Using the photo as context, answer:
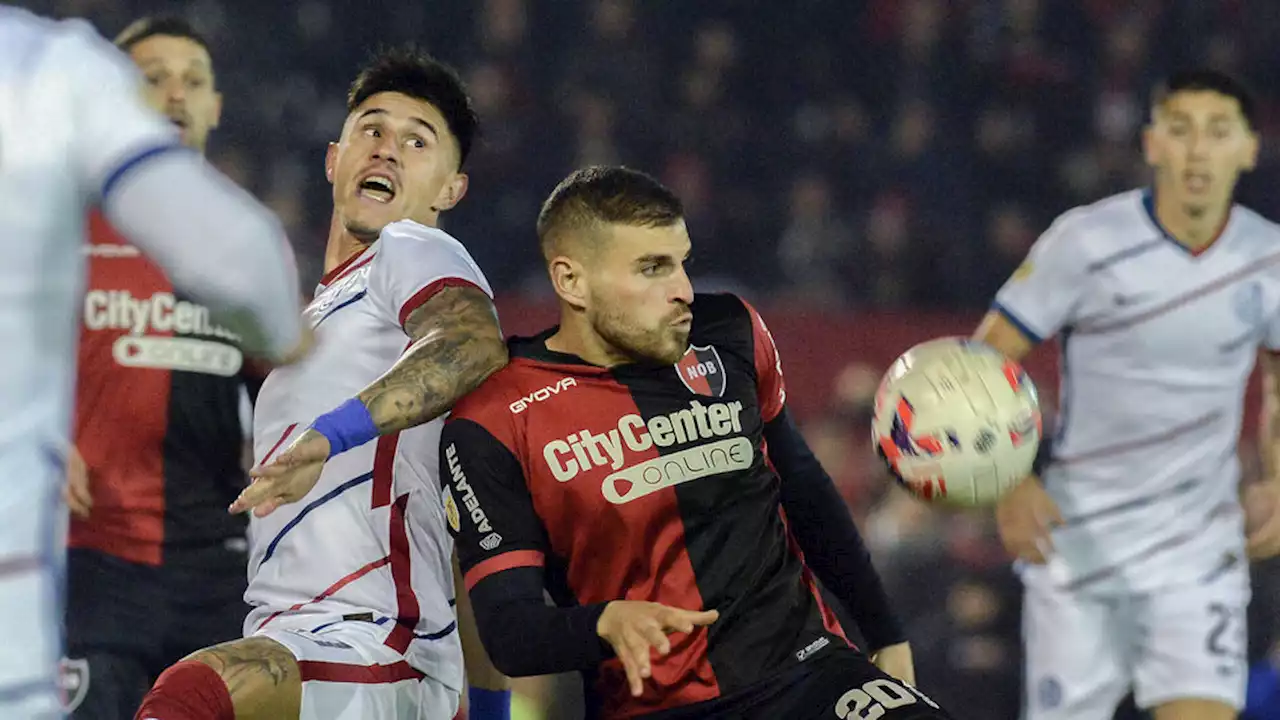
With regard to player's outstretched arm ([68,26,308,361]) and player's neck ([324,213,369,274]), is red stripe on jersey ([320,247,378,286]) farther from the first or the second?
player's outstretched arm ([68,26,308,361])

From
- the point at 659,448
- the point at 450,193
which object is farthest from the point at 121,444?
the point at 659,448

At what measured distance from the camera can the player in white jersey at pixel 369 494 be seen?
3.51 meters

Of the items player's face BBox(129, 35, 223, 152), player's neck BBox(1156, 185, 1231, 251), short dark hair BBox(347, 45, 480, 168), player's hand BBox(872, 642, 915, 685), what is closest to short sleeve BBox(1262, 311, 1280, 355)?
player's neck BBox(1156, 185, 1231, 251)

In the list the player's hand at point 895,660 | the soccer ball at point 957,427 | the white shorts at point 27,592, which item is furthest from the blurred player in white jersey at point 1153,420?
the white shorts at point 27,592

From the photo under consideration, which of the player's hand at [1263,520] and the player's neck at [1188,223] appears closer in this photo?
the player's hand at [1263,520]

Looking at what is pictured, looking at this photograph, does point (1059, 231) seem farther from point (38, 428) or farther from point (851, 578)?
point (38, 428)

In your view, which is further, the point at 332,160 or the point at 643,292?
the point at 332,160

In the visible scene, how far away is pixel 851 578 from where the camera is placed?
4.11 m

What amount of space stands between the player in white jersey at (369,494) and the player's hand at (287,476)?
113 millimetres

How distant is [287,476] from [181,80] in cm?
275

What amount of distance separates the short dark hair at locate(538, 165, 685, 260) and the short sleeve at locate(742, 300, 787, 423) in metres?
0.33

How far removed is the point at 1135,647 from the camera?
19.2 feet

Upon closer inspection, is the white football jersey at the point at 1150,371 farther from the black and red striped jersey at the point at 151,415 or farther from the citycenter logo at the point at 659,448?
the black and red striped jersey at the point at 151,415

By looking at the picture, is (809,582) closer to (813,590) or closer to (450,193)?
(813,590)
